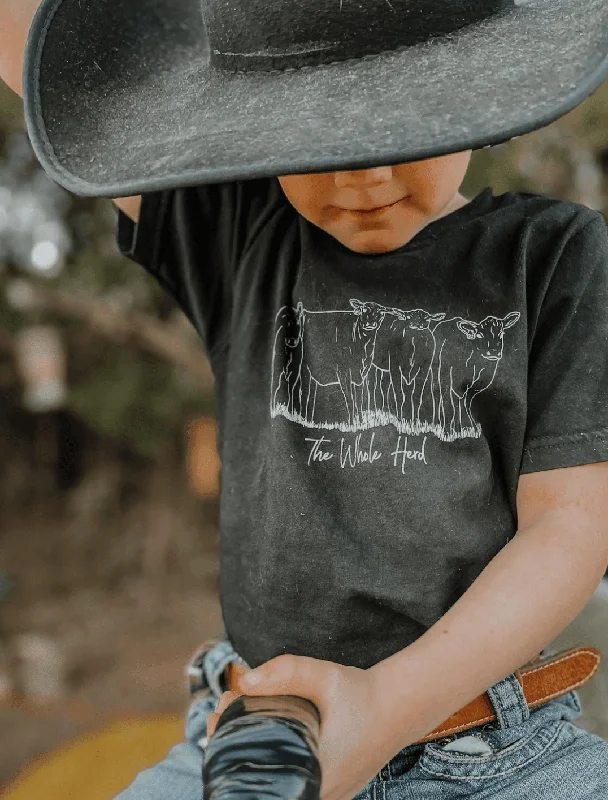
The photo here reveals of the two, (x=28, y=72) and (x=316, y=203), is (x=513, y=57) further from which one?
(x=28, y=72)

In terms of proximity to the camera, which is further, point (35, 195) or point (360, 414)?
point (35, 195)

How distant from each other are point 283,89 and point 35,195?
1.70 metres

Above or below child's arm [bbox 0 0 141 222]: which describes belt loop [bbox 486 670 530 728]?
below

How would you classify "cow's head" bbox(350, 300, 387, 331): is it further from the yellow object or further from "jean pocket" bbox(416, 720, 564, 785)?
the yellow object

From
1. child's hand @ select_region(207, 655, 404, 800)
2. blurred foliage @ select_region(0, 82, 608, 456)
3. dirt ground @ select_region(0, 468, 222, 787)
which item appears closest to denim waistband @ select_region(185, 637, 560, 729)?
child's hand @ select_region(207, 655, 404, 800)

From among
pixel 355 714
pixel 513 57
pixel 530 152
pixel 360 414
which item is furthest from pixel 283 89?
pixel 530 152

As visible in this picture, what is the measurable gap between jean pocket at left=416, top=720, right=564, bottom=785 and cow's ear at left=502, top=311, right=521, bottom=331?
0.37 meters

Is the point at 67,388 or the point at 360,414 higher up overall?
the point at 360,414

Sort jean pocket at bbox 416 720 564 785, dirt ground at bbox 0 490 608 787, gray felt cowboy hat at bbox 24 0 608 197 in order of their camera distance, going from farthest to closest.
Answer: dirt ground at bbox 0 490 608 787 < jean pocket at bbox 416 720 564 785 < gray felt cowboy hat at bbox 24 0 608 197

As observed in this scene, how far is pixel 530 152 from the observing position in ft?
5.71

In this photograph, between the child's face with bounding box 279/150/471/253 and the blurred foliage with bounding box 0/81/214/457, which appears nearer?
the child's face with bounding box 279/150/471/253

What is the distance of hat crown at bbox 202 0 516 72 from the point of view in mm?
606

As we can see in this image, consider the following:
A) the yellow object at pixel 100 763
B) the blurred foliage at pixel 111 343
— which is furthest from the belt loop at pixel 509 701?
the blurred foliage at pixel 111 343

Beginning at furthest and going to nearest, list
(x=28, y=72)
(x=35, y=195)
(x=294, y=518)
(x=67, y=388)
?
(x=67, y=388) → (x=35, y=195) → (x=294, y=518) → (x=28, y=72)
